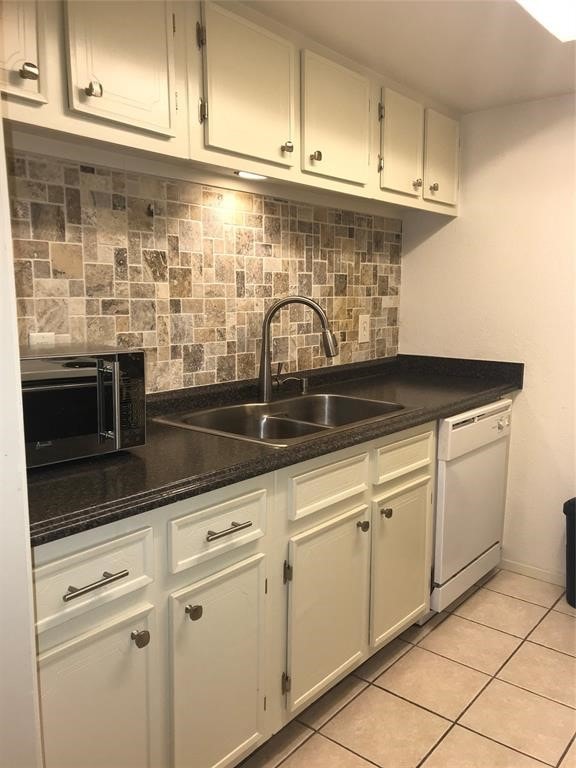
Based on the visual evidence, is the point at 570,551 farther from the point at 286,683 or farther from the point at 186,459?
the point at 186,459

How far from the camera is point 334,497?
1.77 meters

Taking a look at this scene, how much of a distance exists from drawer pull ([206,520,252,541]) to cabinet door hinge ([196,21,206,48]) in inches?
49.7

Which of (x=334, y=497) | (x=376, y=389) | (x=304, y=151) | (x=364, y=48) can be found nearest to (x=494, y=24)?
(x=364, y=48)

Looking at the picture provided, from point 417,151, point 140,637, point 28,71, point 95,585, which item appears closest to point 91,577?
point 95,585

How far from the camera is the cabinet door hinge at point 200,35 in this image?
1.60 metres

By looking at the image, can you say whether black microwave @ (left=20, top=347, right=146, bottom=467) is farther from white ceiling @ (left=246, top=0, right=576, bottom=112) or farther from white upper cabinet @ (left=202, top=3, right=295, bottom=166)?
white ceiling @ (left=246, top=0, right=576, bottom=112)

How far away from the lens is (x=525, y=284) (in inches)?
108

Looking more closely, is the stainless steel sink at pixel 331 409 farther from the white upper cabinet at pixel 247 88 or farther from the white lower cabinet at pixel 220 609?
the white upper cabinet at pixel 247 88

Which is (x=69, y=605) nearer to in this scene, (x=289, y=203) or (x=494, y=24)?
(x=289, y=203)

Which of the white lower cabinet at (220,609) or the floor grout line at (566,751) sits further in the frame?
the floor grout line at (566,751)

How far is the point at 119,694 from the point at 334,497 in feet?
2.56

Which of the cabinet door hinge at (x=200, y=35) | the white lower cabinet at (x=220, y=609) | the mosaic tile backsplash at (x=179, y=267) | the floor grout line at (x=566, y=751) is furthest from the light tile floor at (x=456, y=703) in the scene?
the cabinet door hinge at (x=200, y=35)

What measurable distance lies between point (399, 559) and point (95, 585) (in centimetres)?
124

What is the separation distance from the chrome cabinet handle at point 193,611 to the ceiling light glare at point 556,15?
1.79 meters
